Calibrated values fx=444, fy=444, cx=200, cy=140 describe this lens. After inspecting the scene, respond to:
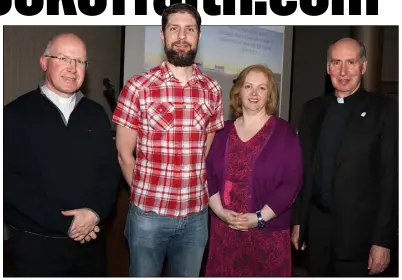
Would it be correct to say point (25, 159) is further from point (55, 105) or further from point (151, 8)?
point (151, 8)

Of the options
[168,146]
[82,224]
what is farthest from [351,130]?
[82,224]

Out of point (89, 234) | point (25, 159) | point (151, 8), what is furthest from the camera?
point (151, 8)

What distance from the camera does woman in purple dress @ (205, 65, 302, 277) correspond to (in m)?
2.33

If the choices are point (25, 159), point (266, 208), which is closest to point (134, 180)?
point (25, 159)

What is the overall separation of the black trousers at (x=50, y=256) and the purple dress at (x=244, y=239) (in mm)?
705

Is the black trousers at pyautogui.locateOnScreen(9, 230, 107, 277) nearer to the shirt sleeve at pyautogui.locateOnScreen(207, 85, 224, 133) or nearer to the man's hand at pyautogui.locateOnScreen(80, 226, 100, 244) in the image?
the man's hand at pyautogui.locateOnScreen(80, 226, 100, 244)

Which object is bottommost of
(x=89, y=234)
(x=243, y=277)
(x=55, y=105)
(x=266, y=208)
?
(x=243, y=277)

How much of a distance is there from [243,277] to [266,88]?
1.03 metres

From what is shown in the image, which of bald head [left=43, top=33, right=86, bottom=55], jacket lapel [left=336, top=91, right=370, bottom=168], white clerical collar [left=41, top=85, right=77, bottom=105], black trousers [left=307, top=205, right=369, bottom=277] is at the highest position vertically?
bald head [left=43, top=33, right=86, bottom=55]

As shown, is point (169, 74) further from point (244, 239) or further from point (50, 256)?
point (50, 256)

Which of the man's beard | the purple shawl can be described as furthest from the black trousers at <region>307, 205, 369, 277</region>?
the man's beard

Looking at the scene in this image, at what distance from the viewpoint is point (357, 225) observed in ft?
7.63

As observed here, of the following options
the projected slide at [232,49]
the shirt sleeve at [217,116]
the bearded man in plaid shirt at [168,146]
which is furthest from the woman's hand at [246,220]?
the projected slide at [232,49]

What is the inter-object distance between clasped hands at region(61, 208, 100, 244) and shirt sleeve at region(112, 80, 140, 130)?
0.49 metres
